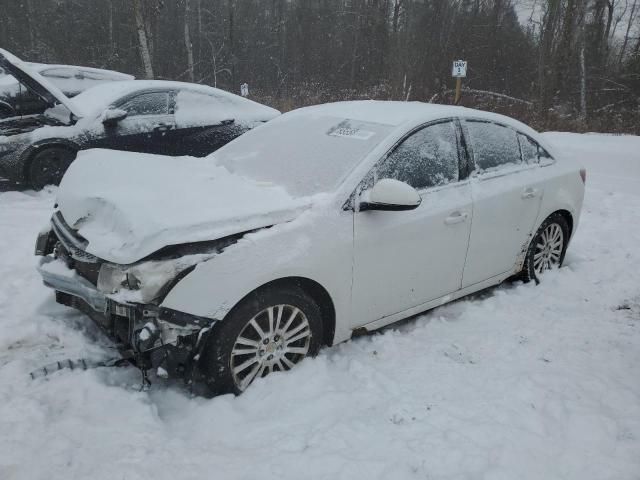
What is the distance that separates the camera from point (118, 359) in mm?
3049

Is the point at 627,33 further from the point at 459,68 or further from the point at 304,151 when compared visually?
the point at 304,151

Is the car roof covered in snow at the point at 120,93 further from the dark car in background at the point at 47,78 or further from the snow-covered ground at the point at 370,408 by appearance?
the snow-covered ground at the point at 370,408

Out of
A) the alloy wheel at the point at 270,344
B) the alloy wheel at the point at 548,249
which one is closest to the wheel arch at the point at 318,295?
the alloy wheel at the point at 270,344

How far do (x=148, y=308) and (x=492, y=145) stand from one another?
284 cm

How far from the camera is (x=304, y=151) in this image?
3.55 meters

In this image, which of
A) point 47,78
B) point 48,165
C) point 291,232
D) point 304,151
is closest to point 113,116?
point 48,165

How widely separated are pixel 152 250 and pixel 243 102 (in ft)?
18.5

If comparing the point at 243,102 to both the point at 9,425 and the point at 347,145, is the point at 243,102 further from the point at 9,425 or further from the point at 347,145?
the point at 9,425

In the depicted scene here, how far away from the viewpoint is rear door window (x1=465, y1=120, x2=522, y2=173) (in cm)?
383

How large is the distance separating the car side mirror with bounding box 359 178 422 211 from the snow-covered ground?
101 centimetres

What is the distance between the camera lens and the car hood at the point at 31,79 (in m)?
5.76

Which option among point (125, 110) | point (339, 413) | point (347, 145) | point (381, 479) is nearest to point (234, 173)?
point (347, 145)

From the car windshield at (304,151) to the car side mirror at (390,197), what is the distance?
23 centimetres

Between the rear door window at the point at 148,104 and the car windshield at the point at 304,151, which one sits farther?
the rear door window at the point at 148,104
